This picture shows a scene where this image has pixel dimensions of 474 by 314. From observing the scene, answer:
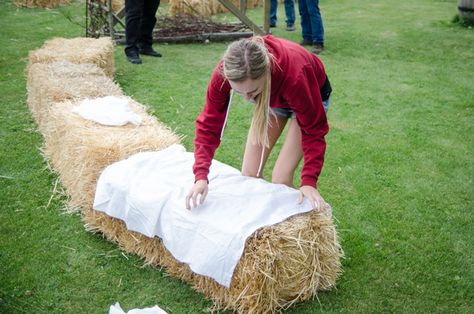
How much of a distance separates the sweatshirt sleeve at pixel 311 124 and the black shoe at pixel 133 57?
15.2 feet

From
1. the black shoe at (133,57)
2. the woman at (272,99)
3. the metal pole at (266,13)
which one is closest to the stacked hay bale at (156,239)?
the woman at (272,99)

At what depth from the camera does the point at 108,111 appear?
3820 mm

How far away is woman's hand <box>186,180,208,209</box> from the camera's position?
246 centimetres

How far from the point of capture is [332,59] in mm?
7094

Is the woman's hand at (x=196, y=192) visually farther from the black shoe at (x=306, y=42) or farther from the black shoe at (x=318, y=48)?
the black shoe at (x=306, y=42)

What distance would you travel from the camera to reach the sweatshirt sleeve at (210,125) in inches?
98.2

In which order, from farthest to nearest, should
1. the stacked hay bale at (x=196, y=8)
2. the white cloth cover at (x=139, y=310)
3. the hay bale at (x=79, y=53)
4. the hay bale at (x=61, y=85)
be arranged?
the stacked hay bale at (x=196, y=8) < the hay bale at (x=79, y=53) < the hay bale at (x=61, y=85) < the white cloth cover at (x=139, y=310)

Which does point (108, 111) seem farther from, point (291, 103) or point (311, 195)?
point (311, 195)

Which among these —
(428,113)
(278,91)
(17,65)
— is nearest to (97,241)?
(278,91)

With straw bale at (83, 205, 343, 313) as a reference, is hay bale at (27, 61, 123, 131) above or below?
above

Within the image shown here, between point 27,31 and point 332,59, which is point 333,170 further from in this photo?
point 27,31

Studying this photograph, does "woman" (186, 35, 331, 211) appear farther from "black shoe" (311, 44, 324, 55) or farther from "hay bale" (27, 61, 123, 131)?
"black shoe" (311, 44, 324, 55)

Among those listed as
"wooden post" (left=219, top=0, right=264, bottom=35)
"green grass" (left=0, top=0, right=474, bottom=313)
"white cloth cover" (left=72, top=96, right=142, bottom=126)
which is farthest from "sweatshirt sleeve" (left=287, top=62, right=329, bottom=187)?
"wooden post" (left=219, top=0, right=264, bottom=35)

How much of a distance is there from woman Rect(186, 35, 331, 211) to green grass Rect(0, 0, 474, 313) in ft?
2.15
